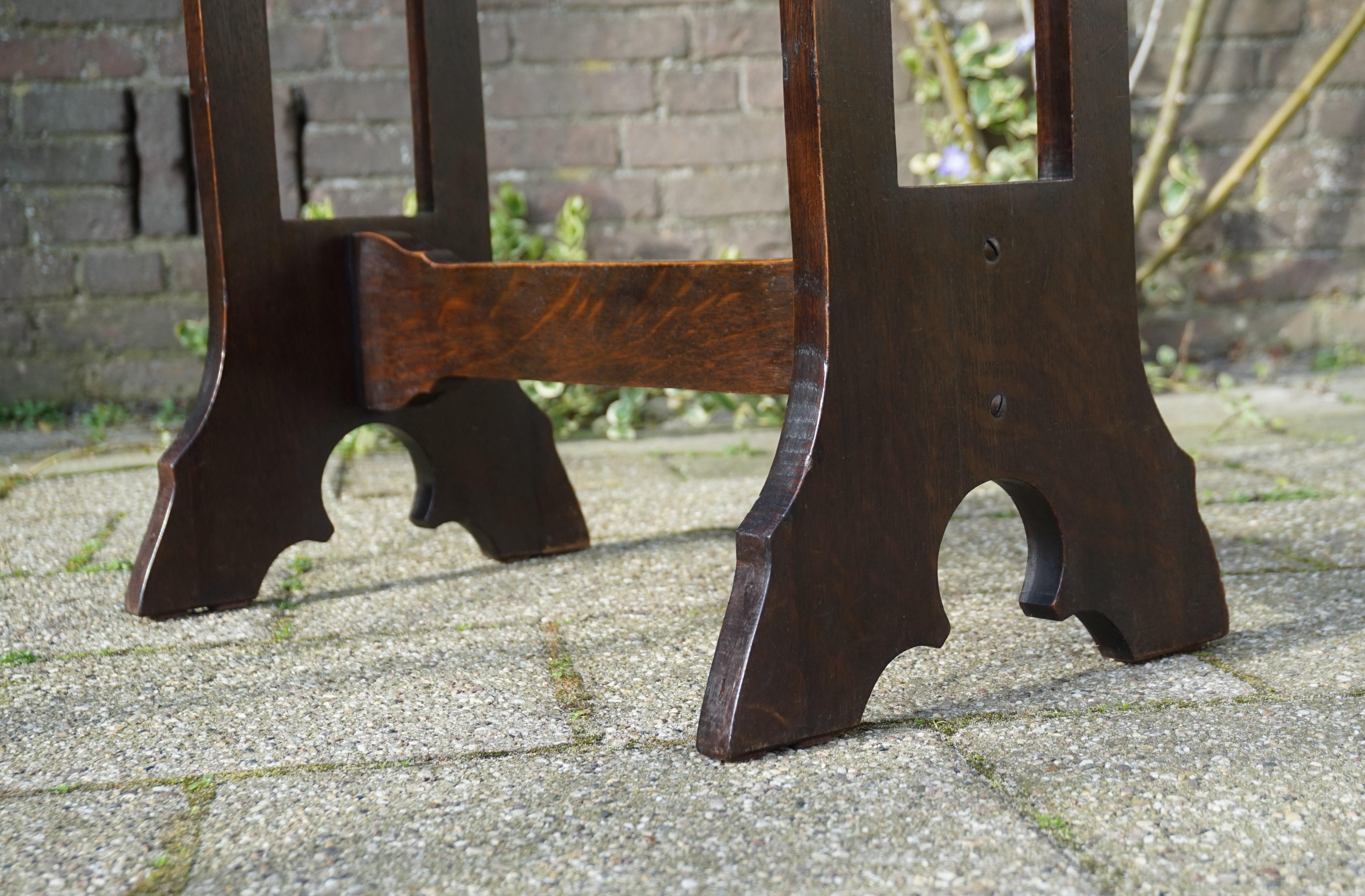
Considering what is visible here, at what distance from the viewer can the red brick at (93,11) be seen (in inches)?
122

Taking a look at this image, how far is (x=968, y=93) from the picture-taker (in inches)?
130

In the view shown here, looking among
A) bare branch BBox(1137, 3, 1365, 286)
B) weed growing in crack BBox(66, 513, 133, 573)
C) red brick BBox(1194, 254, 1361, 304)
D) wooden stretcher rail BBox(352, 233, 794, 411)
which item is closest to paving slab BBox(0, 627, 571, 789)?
wooden stretcher rail BBox(352, 233, 794, 411)

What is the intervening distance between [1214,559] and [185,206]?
260cm

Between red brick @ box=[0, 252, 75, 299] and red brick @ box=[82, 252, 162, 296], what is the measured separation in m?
0.04

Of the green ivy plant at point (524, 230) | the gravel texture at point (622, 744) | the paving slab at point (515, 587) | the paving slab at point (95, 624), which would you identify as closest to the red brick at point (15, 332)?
the green ivy plant at point (524, 230)

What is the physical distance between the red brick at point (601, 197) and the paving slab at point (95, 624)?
1694mm

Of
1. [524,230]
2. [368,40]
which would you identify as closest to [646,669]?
[524,230]

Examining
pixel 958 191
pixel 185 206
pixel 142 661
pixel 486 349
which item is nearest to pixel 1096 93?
pixel 958 191

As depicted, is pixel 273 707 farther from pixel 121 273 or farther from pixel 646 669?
pixel 121 273

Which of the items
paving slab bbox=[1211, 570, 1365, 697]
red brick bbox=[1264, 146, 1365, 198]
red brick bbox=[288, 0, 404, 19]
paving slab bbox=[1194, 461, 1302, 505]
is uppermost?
red brick bbox=[288, 0, 404, 19]

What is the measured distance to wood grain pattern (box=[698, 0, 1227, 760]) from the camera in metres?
1.10

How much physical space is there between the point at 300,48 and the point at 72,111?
0.55 meters

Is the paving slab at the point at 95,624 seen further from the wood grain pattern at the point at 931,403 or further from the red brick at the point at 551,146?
the red brick at the point at 551,146

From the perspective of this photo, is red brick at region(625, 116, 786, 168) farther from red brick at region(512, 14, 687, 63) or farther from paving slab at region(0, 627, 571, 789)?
paving slab at region(0, 627, 571, 789)
